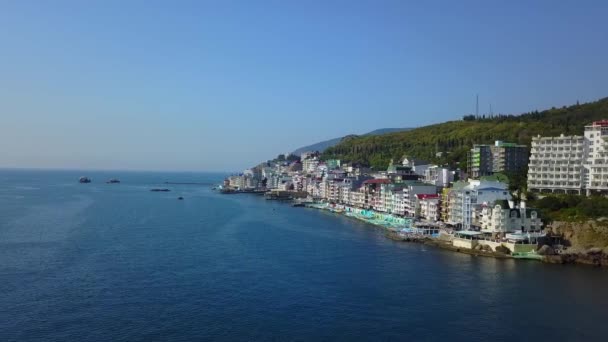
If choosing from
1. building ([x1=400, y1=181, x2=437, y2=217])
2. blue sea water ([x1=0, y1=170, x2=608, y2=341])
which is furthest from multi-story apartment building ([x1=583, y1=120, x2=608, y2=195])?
building ([x1=400, y1=181, x2=437, y2=217])

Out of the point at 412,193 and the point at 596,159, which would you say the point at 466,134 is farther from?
the point at 596,159

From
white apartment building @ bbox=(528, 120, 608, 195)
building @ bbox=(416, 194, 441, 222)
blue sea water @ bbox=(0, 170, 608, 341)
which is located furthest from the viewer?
building @ bbox=(416, 194, 441, 222)

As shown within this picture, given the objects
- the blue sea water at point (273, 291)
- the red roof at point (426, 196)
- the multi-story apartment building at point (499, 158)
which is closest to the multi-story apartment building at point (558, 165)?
the red roof at point (426, 196)

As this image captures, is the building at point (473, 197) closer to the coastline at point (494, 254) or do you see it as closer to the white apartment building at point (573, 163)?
the coastline at point (494, 254)

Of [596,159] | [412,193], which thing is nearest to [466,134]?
[412,193]

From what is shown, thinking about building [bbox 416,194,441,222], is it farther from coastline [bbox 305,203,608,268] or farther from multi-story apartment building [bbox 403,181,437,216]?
coastline [bbox 305,203,608,268]
